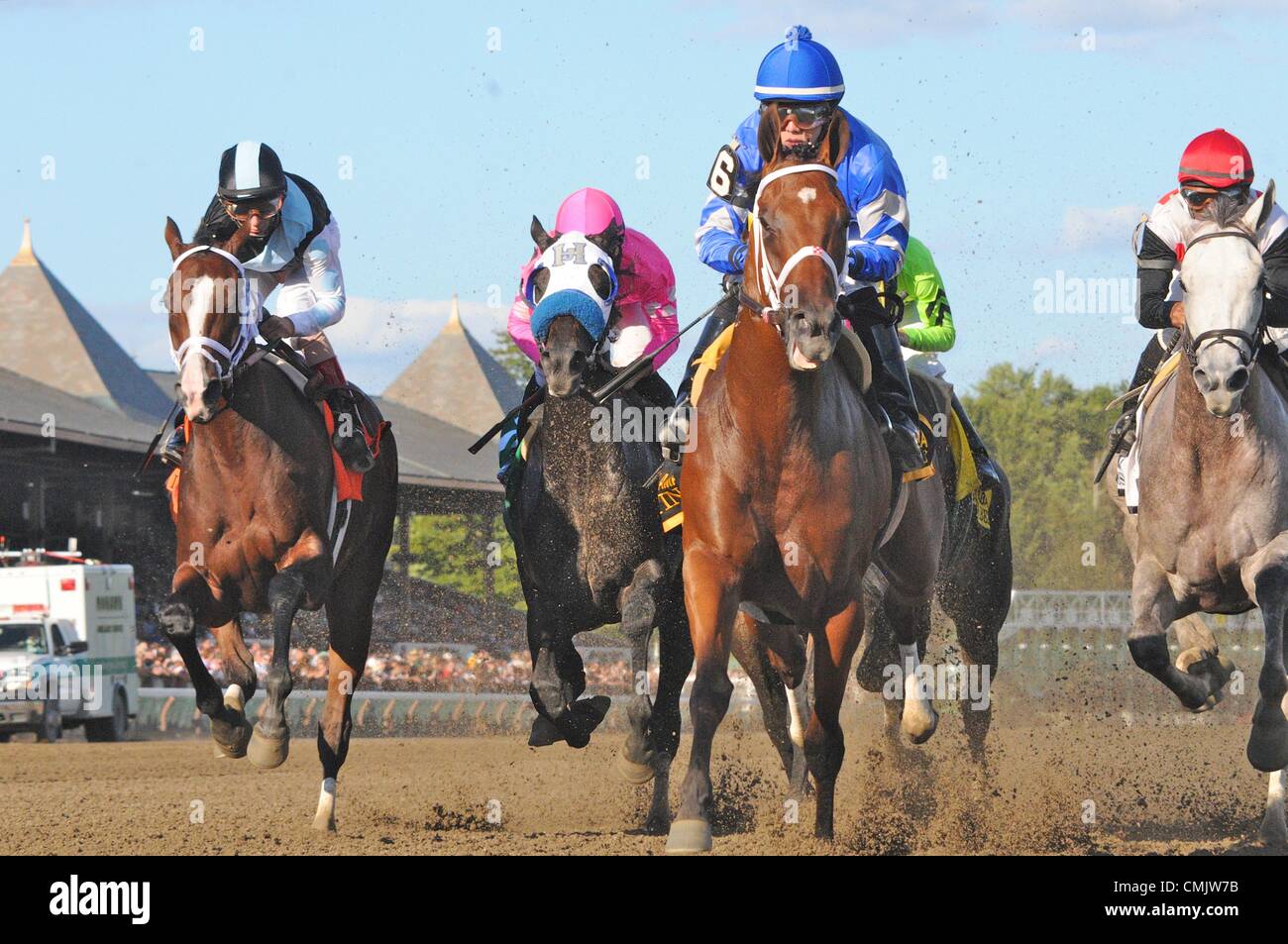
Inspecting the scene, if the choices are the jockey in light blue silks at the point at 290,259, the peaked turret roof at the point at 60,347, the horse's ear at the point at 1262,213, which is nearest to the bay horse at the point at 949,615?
the horse's ear at the point at 1262,213

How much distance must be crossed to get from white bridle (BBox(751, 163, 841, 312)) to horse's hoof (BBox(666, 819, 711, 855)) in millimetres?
1901

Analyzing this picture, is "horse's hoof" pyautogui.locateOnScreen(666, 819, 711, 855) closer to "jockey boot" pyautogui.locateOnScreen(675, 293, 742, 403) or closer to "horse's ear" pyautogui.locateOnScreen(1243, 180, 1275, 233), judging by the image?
"jockey boot" pyautogui.locateOnScreen(675, 293, 742, 403)

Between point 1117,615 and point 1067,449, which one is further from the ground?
point 1067,449

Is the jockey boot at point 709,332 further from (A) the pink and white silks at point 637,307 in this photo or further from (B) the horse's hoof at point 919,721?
(B) the horse's hoof at point 919,721

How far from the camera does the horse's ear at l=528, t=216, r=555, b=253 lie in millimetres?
9589

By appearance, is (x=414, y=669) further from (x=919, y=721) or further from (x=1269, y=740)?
(x=1269, y=740)

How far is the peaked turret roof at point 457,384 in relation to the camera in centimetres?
5366

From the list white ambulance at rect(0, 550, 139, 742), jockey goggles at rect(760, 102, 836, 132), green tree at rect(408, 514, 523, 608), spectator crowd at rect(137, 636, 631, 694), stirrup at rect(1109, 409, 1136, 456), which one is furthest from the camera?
green tree at rect(408, 514, 523, 608)

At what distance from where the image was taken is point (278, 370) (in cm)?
943

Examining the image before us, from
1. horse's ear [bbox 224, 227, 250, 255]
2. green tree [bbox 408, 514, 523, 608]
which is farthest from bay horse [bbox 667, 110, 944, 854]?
green tree [bbox 408, 514, 523, 608]

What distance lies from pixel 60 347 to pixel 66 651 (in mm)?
20548
